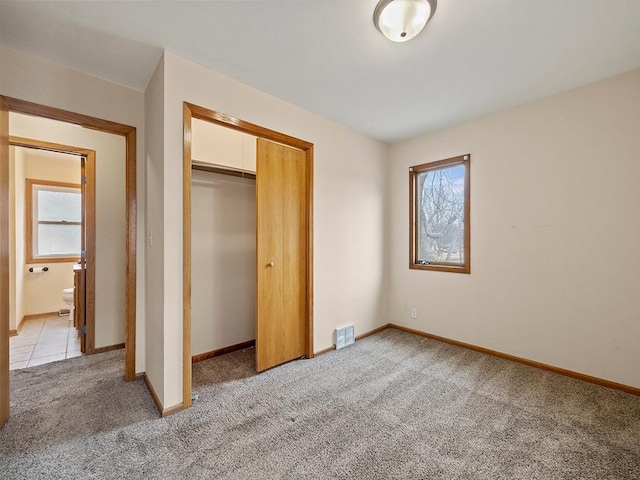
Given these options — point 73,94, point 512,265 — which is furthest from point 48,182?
point 512,265

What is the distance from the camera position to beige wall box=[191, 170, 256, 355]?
2.82 meters

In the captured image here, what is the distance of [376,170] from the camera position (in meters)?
3.69

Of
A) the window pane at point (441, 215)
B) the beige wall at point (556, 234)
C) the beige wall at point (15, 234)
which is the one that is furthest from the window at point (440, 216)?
the beige wall at point (15, 234)

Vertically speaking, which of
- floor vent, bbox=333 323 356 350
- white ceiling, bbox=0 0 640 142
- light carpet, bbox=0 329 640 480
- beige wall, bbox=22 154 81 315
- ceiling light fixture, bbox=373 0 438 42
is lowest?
light carpet, bbox=0 329 640 480

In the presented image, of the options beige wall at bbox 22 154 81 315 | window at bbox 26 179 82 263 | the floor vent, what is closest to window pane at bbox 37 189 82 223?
window at bbox 26 179 82 263

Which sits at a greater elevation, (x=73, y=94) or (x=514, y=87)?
(x=514, y=87)

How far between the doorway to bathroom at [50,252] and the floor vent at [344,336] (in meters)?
2.71

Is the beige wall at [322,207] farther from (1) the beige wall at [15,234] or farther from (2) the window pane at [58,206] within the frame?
(2) the window pane at [58,206]

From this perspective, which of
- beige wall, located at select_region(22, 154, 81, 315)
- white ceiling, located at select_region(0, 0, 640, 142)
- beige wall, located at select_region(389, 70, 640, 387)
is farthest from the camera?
beige wall, located at select_region(22, 154, 81, 315)

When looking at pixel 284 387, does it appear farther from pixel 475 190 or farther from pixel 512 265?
pixel 475 190

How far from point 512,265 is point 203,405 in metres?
3.11

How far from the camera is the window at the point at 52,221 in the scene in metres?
4.20

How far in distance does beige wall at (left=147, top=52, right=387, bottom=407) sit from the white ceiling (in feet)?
0.56

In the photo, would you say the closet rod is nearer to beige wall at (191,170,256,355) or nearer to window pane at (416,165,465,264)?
beige wall at (191,170,256,355)
